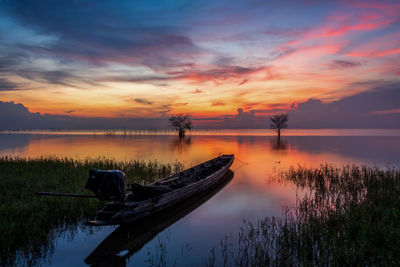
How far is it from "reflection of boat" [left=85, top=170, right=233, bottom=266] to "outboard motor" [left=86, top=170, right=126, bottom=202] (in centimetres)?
138

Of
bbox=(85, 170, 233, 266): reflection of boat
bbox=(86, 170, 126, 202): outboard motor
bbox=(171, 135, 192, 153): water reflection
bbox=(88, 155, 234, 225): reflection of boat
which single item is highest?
bbox=(86, 170, 126, 202): outboard motor

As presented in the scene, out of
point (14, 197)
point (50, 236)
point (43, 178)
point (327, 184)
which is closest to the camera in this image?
point (50, 236)

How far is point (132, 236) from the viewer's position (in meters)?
7.35

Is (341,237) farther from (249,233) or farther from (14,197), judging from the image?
(14,197)

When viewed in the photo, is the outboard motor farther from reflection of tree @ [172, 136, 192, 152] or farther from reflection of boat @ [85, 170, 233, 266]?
reflection of tree @ [172, 136, 192, 152]

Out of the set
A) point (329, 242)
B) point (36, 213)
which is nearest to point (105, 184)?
point (36, 213)

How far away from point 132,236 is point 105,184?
2.05m

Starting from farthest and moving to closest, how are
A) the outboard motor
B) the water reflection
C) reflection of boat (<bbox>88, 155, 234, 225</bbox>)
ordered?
1. the water reflection
2. reflection of boat (<bbox>88, 155, 234, 225</bbox>)
3. the outboard motor

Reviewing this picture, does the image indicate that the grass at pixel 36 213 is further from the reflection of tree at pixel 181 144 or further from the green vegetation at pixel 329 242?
the reflection of tree at pixel 181 144

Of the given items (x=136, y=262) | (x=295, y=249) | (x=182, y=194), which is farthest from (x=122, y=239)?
(x=295, y=249)

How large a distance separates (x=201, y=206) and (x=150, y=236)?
3.77m

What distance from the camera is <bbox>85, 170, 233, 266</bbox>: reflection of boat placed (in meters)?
6.16

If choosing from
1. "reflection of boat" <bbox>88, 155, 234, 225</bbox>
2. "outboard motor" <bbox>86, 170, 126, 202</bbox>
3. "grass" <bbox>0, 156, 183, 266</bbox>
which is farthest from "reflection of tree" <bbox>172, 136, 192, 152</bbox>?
"outboard motor" <bbox>86, 170, 126, 202</bbox>

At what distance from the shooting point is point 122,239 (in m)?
7.16
